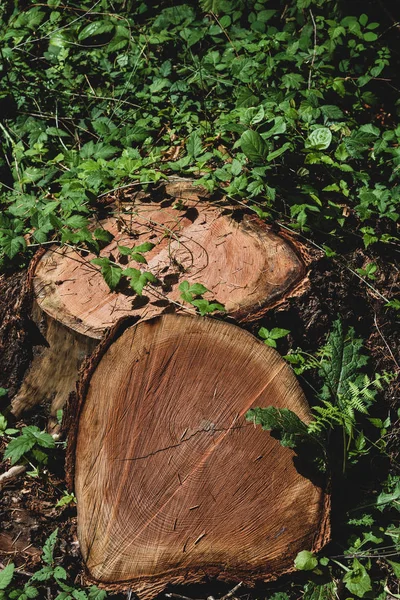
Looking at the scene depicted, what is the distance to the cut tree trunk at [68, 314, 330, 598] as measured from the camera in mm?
2145

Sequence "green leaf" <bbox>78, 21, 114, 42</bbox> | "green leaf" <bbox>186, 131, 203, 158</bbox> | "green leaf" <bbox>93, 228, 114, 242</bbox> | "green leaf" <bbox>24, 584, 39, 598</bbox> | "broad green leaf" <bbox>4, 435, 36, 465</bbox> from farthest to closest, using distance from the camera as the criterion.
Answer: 1. "green leaf" <bbox>78, 21, 114, 42</bbox>
2. "green leaf" <bbox>186, 131, 203, 158</bbox>
3. "green leaf" <bbox>93, 228, 114, 242</bbox>
4. "broad green leaf" <bbox>4, 435, 36, 465</bbox>
5. "green leaf" <bbox>24, 584, 39, 598</bbox>

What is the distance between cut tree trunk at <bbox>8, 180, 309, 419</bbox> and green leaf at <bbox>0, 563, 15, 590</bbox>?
0.63m

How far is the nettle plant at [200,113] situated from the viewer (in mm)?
3000

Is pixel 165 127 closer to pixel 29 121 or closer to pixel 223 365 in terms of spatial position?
pixel 29 121

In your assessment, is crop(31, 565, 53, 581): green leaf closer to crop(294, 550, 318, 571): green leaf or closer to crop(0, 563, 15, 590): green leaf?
crop(0, 563, 15, 590): green leaf

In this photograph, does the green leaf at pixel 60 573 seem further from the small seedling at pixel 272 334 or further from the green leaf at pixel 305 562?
the small seedling at pixel 272 334

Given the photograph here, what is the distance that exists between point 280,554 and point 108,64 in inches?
129

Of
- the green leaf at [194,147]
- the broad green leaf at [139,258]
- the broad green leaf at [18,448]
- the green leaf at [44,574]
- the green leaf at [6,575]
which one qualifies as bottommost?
the green leaf at [44,574]

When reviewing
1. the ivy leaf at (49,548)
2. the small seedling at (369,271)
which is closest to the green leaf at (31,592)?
the ivy leaf at (49,548)

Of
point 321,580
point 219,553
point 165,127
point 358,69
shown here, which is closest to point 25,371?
point 219,553

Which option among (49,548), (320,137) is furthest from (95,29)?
(49,548)

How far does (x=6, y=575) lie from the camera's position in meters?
2.22

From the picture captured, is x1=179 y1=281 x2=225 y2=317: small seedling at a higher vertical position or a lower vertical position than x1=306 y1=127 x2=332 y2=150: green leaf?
lower

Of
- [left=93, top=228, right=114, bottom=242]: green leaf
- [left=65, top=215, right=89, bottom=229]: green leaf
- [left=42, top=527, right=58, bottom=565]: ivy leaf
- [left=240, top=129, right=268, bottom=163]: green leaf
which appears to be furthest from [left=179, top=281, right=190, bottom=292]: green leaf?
[left=42, top=527, right=58, bottom=565]: ivy leaf
